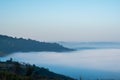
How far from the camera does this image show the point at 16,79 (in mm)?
43719

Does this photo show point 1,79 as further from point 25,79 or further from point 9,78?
point 25,79

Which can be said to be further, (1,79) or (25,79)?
(25,79)

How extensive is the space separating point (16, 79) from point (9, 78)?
1405 millimetres

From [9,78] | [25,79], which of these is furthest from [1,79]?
[25,79]

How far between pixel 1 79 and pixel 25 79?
18.0 feet

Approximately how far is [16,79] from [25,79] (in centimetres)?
203

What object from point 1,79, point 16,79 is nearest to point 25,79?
point 16,79

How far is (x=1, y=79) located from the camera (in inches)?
1594

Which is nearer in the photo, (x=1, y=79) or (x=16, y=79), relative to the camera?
(x=1, y=79)

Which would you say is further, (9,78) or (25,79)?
(25,79)

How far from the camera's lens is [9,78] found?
42.5 metres

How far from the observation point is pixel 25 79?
4553 centimetres

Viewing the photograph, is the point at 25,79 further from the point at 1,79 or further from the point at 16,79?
the point at 1,79
